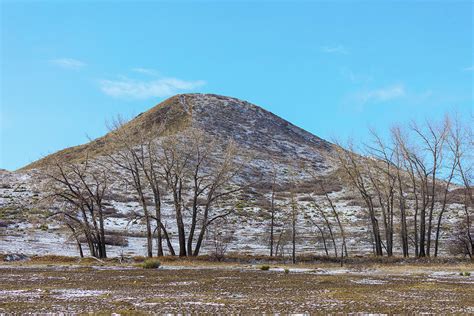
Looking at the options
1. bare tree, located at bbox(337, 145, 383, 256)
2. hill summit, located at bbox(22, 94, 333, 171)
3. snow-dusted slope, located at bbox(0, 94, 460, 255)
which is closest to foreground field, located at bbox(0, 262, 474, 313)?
snow-dusted slope, located at bbox(0, 94, 460, 255)

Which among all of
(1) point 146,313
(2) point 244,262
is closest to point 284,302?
(1) point 146,313

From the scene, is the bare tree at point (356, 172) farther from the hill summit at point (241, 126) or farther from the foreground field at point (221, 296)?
the hill summit at point (241, 126)

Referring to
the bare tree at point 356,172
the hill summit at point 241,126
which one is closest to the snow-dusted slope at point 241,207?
the hill summit at point 241,126

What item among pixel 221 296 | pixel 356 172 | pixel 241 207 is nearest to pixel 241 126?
pixel 241 207

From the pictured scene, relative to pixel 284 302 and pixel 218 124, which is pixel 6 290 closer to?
pixel 284 302

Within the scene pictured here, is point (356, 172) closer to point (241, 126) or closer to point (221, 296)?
point (221, 296)

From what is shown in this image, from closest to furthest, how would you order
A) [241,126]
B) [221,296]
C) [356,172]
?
[221,296]
[356,172]
[241,126]

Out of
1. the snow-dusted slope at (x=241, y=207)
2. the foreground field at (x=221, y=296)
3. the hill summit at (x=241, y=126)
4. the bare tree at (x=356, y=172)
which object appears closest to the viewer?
the foreground field at (x=221, y=296)

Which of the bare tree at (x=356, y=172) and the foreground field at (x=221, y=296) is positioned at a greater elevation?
the bare tree at (x=356, y=172)

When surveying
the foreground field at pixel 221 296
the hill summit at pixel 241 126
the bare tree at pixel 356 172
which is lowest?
the foreground field at pixel 221 296

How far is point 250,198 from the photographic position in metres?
76.1

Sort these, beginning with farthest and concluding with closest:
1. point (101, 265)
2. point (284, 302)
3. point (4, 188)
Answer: point (4, 188), point (101, 265), point (284, 302)

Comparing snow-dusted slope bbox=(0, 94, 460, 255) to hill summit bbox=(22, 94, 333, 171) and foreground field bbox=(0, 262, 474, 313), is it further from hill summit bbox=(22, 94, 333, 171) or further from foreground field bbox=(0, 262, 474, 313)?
foreground field bbox=(0, 262, 474, 313)

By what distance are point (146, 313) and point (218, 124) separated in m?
106
